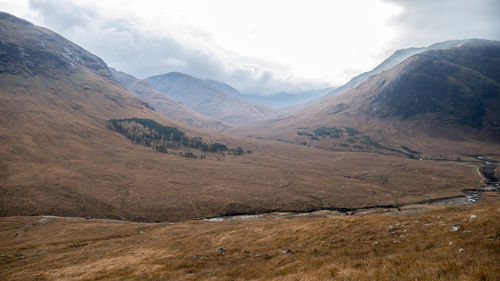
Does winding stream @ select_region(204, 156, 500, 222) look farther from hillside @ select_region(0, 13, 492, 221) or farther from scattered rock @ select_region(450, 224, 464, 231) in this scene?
scattered rock @ select_region(450, 224, 464, 231)

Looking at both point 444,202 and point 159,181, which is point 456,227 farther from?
point 159,181

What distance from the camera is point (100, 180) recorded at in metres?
119

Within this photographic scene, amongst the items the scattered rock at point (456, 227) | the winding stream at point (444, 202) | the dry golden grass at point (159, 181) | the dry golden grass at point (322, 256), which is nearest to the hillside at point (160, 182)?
the dry golden grass at point (159, 181)

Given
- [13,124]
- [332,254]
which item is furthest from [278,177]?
[13,124]

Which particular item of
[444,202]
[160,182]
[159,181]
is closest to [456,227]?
[444,202]

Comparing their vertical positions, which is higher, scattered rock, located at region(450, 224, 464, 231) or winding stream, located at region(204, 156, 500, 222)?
scattered rock, located at region(450, 224, 464, 231)

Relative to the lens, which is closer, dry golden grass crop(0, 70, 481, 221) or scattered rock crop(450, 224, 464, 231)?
scattered rock crop(450, 224, 464, 231)

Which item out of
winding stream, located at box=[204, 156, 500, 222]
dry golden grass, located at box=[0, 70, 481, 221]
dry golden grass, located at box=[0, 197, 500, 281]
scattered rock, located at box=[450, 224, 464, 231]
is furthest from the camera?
dry golden grass, located at box=[0, 70, 481, 221]

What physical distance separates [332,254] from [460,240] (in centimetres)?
940

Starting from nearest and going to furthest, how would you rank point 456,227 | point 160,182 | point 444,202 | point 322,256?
point 456,227 < point 322,256 < point 444,202 < point 160,182

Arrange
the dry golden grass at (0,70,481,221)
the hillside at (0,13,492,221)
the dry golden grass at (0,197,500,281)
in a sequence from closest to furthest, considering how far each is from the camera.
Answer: the dry golden grass at (0,197,500,281) → the hillside at (0,13,492,221) → the dry golden grass at (0,70,481,221)

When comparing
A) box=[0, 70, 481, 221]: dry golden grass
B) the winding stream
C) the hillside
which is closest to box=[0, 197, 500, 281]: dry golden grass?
the winding stream

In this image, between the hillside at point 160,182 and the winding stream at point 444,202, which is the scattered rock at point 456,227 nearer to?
the winding stream at point 444,202

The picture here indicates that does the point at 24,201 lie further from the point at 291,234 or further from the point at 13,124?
the point at 13,124
